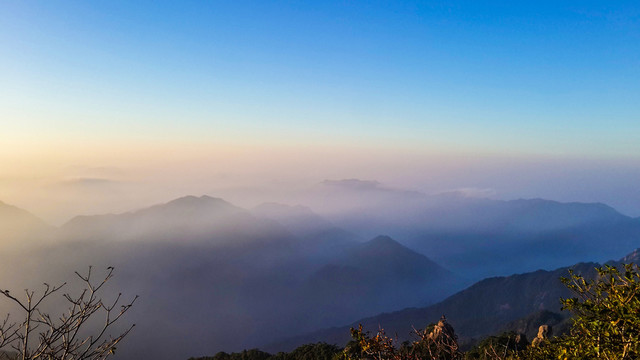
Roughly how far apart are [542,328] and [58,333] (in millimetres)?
85855

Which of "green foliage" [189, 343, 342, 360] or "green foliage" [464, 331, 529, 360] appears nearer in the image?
"green foliage" [464, 331, 529, 360]

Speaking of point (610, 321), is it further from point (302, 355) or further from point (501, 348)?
point (302, 355)

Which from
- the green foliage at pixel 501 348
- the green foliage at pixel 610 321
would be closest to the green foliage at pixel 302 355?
the green foliage at pixel 501 348

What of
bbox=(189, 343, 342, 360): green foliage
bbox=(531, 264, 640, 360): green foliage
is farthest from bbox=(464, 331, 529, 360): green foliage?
bbox=(189, 343, 342, 360): green foliage

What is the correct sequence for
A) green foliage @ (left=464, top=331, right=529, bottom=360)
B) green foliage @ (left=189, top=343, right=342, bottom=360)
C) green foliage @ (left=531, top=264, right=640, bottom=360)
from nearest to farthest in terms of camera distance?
green foliage @ (left=531, top=264, right=640, bottom=360), green foliage @ (left=464, top=331, right=529, bottom=360), green foliage @ (left=189, top=343, right=342, bottom=360)

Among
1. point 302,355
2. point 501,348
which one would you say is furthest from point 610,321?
point 302,355

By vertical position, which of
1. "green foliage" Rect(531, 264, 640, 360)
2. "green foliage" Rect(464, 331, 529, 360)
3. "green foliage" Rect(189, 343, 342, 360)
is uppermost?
"green foliage" Rect(531, 264, 640, 360)

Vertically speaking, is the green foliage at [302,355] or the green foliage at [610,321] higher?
the green foliage at [610,321]

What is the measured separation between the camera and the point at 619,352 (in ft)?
34.1

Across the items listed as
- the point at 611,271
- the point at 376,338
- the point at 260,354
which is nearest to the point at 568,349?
the point at 611,271

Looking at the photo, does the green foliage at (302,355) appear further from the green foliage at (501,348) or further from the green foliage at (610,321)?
the green foliage at (610,321)

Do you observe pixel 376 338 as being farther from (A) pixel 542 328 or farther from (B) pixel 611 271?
(A) pixel 542 328

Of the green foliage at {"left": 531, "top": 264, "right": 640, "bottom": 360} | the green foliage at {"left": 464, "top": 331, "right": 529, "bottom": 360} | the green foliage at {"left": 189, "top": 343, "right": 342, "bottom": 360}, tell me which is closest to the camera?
the green foliage at {"left": 531, "top": 264, "right": 640, "bottom": 360}

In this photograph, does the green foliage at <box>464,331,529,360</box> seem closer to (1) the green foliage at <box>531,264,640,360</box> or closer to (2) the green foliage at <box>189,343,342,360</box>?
(1) the green foliage at <box>531,264,640,360</box>
